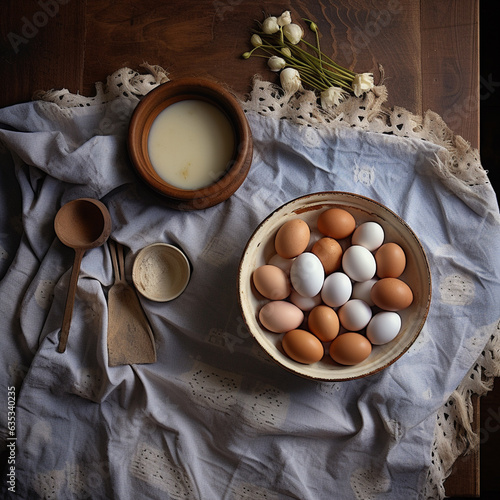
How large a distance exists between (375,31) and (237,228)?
543 millimetres

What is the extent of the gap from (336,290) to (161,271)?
389mm

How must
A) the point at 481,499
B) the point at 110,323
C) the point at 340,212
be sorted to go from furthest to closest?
the point at 481,499
the point at 110,323
the point at 340,212

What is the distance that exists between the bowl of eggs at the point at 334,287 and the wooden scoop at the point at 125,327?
0.27 meters

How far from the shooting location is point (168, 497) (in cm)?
109

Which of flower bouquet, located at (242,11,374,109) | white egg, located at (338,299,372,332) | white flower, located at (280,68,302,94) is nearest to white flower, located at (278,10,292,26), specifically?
flower bouquet, located at (242,11,374,109)

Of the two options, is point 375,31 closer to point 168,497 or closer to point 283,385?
point 283,385

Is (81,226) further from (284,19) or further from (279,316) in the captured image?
(284,19)

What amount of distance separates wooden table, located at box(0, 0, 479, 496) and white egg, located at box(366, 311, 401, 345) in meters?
0.46

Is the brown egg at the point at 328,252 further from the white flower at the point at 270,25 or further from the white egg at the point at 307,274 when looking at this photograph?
the white flower at the point at 270,25

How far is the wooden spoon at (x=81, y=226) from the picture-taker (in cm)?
109

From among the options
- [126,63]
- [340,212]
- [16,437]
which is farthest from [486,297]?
[16,437]

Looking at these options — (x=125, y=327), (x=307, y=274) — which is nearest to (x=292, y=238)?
(x=307, y=274)

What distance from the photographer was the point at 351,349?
949 mm

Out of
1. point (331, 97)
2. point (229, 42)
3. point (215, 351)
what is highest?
point (229, 42)
